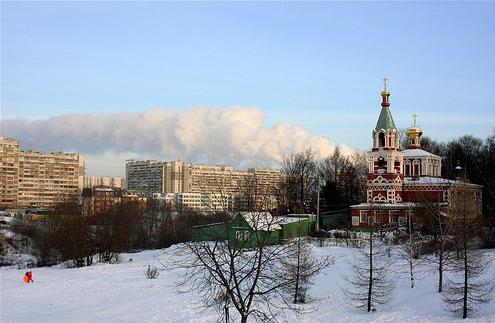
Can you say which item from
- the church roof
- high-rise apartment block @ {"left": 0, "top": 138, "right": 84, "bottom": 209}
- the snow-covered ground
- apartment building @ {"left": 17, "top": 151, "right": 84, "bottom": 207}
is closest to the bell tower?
the church roof

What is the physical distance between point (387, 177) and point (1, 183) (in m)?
104

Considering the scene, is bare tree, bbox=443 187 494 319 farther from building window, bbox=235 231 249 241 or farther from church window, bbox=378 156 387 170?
church window, bbox=378 156 387 170

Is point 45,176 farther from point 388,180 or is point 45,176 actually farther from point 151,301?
point 151,301

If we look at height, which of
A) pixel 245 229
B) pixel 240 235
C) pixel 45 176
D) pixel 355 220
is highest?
pixel 45 176

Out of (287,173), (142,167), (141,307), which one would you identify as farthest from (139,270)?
(142,167)

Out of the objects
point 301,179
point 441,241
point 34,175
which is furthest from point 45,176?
point 441,241

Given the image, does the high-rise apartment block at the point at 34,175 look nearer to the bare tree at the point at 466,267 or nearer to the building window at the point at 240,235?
the bare tree at the point at 466,267

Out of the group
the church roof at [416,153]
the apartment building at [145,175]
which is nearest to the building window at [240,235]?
the church roof at [416,153]

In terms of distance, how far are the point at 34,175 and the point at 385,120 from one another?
345ft

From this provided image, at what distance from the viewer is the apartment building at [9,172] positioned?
132750 mm

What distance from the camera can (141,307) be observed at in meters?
27.1

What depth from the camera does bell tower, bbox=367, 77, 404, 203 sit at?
55.4m

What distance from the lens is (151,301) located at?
28.4 meters

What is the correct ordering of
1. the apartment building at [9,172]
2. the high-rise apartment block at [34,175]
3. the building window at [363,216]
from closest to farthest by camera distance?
the building window at [363,216]
the apartment building at [9,172]
the high-rise apartment block at [34,175]
